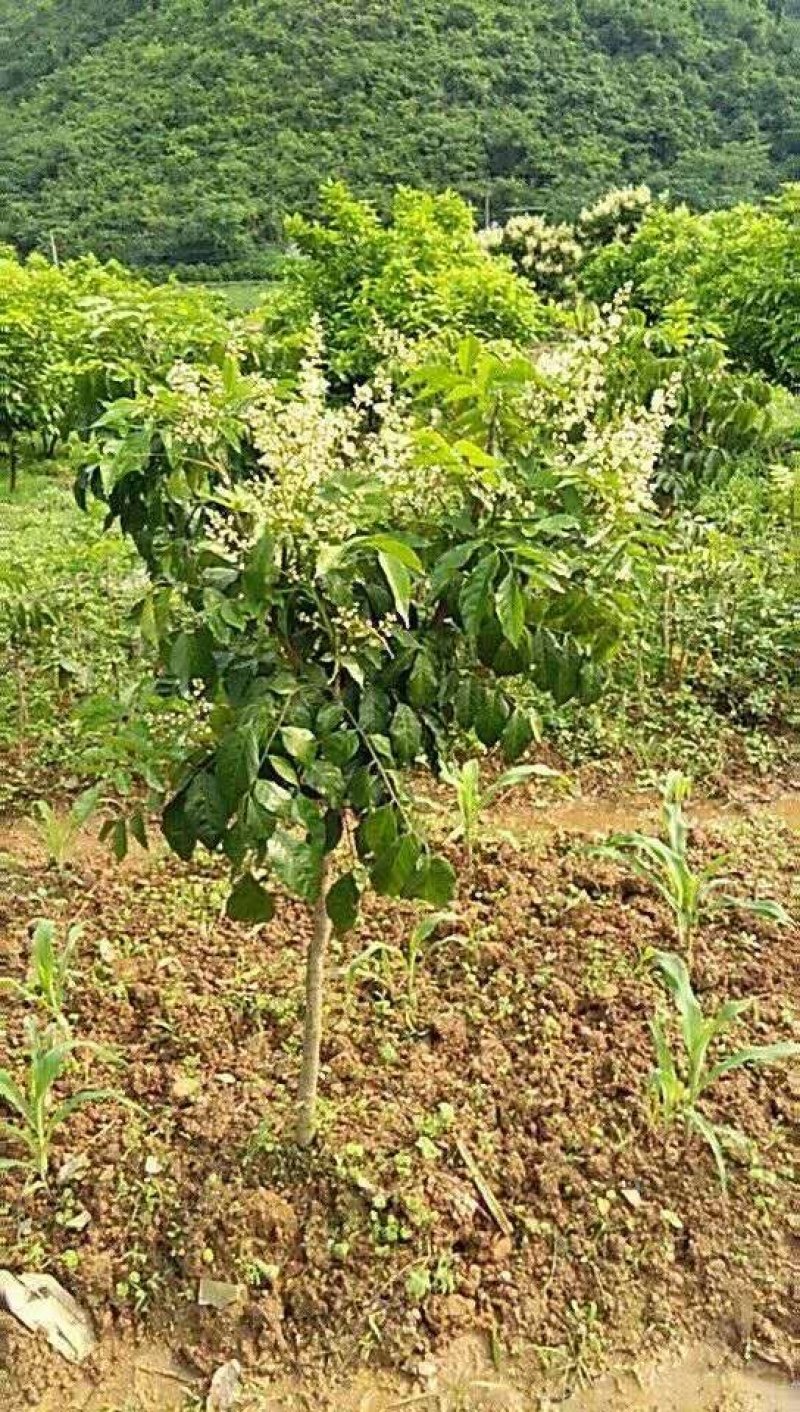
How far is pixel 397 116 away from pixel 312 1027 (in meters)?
36.1

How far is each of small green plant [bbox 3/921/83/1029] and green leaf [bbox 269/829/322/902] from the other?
1347 mm

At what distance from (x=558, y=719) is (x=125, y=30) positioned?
140 feet

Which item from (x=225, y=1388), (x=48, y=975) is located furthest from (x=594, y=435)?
(x=225, y=1388)

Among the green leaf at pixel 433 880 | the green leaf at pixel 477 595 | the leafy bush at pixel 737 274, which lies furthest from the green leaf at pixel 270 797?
the leafy bush at pixel 737 274

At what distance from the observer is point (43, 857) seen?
4.69m

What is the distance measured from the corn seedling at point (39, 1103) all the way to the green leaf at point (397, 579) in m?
1.59

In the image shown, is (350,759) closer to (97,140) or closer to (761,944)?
(761,944)

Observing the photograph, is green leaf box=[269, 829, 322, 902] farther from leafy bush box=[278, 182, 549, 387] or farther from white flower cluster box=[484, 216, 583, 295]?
white flower cluster box=[484, 216, 583, 295]

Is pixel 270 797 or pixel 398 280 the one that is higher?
pixel 270 797

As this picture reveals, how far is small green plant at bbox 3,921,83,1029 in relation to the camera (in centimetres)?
345

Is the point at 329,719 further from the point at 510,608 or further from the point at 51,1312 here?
the point at 51,1312

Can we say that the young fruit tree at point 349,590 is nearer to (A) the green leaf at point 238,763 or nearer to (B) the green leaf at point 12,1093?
(A) the green leaf at point 238,763

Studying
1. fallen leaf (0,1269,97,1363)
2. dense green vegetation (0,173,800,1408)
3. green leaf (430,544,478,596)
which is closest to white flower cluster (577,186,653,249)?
dense green vegetation (0,173,800,1408)

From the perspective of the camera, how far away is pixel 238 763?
7.62 feet
